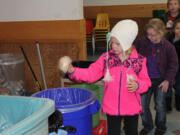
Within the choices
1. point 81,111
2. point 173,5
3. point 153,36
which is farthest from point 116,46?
point 173,5

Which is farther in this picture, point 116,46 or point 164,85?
point 164,85

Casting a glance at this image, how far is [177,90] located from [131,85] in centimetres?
153

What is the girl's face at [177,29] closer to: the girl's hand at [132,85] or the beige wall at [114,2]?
the girl's hand at [132,85]

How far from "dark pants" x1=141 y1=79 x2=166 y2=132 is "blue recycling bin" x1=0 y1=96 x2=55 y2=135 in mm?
1281

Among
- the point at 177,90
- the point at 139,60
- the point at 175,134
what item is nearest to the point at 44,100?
the point at 139,60

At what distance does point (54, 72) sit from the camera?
3115mm

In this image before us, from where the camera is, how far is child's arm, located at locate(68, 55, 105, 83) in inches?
60.9

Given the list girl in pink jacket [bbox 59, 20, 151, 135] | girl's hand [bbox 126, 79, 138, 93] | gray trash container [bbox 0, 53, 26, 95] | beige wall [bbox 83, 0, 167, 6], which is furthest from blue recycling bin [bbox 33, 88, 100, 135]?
beige wall [bbox 83, 0, 167, 6]

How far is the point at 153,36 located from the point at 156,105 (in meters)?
0.63

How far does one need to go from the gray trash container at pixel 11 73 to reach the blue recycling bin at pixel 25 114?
1617 millimetres

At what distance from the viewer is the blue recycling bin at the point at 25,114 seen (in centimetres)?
87

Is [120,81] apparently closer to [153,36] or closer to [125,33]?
[125,33]

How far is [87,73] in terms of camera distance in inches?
62.2

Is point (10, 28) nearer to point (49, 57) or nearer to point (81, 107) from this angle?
point (49, 57)
